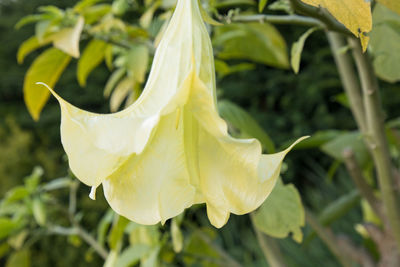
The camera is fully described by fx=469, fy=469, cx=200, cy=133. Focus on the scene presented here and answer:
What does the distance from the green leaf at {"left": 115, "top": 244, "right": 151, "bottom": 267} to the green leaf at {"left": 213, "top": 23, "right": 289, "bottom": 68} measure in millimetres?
336

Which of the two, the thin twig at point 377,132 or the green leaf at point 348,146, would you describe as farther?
the green leaf at point 348,146

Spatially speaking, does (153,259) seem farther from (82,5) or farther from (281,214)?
(82,5)

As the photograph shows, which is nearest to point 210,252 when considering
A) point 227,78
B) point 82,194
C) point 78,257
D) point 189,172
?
point 189,172

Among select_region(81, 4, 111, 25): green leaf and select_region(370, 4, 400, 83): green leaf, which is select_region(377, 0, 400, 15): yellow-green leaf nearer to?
select_region(370, 4, 400, 83): green leaf

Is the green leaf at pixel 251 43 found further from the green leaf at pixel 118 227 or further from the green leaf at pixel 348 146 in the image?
the green leaf at pixel 118 227

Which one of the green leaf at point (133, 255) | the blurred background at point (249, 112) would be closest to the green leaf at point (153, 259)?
the green leaf at point (133, 255)

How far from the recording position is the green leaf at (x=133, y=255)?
71 cm

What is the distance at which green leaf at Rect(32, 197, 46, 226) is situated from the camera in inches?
33.6

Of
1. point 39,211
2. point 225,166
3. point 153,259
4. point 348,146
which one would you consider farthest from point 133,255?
point 225,166

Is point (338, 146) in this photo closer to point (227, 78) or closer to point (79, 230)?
point (79, 230)

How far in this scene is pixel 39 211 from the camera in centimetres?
87

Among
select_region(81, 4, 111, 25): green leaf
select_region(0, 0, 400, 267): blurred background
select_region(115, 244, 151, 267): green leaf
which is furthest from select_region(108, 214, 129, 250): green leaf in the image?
select_region(0, 0, 400, 267): blurred background

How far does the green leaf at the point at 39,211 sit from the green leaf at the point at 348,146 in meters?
0.52

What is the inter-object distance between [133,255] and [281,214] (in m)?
0.28
